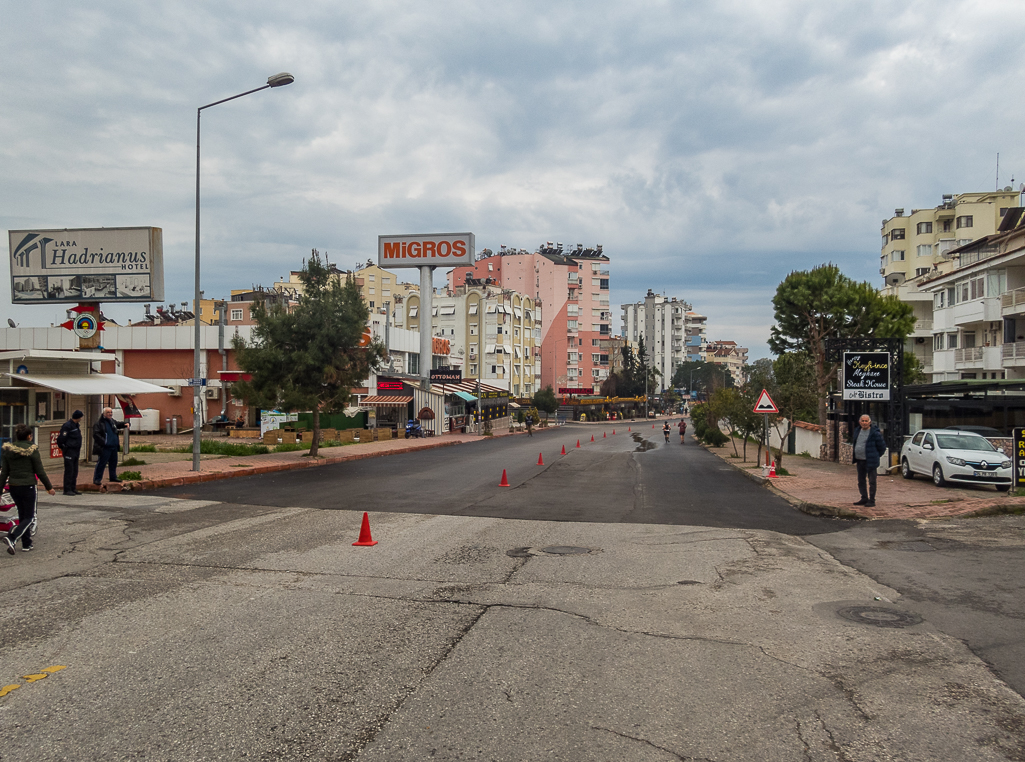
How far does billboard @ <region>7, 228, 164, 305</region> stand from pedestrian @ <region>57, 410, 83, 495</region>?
8.25 m

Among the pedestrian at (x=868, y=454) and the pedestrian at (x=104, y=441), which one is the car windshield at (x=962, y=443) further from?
the pedestrian at (x=104, y=441)

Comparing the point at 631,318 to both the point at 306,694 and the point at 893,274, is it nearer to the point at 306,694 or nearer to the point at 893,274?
the point at 893,274

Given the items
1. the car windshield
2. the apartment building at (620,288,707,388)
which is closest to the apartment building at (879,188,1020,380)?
the car windshield

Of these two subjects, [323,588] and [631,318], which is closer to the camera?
[323,588]

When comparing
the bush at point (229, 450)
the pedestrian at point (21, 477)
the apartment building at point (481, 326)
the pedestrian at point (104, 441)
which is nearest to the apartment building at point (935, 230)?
the apartment building at point (481, 326)

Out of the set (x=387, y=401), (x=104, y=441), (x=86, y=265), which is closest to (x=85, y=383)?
(x=104, y=441)

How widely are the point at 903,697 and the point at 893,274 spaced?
243 feet

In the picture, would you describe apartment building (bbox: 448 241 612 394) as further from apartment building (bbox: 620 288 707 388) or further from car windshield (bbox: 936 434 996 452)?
car windshield (bbox: 936 434 996 452)

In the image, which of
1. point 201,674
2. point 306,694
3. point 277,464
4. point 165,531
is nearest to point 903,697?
point 306,694

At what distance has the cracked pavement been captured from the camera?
403 centimetres

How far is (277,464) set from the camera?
77.5 ft

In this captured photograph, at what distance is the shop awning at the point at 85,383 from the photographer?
17750mm

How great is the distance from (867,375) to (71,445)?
21314 millimetres

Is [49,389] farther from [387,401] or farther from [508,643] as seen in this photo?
[387,401]
